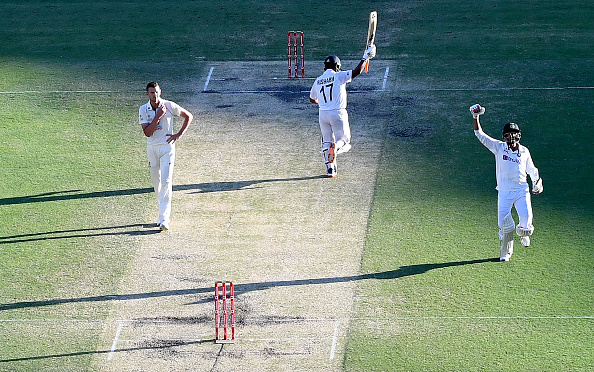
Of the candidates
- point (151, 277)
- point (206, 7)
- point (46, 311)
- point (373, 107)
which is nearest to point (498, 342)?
point (151, 277)

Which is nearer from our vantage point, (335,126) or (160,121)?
(160,121)

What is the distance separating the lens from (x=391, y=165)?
18547 millimetres

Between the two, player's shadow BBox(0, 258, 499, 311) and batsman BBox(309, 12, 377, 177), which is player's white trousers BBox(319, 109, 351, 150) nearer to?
batsman BBox(309, 12, 377, 177)

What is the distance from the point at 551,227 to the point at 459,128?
4506 mm

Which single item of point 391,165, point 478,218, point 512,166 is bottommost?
point 391,165

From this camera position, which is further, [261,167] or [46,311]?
[261,167]

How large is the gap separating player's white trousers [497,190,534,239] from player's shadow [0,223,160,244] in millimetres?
5245

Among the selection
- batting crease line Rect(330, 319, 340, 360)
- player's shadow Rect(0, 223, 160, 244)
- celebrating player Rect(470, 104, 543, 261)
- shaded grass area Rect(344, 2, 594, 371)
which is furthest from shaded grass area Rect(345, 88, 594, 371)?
player's shadow Rect(0, 223, 160, 244)

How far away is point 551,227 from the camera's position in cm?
1600

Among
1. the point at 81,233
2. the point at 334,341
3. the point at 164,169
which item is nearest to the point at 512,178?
the point at 334,341

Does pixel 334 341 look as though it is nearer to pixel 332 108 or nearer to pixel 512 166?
pixel 512 166

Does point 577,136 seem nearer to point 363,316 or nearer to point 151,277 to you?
point 363,316

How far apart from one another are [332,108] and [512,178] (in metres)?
4.13

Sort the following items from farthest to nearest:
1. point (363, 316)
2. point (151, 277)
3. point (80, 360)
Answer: point (151, 277), point (363, 316), point (80, 360)
